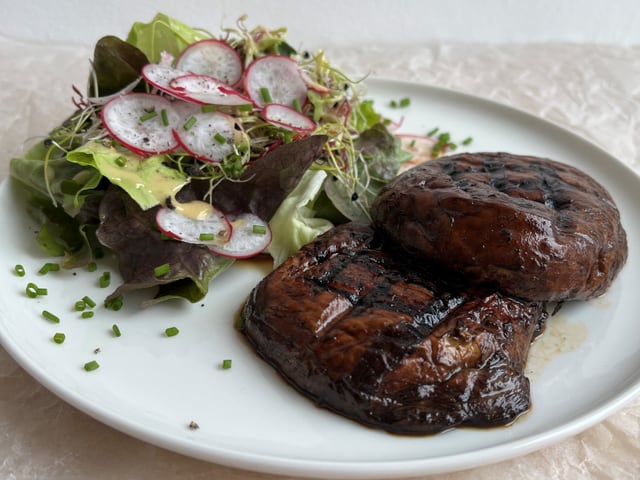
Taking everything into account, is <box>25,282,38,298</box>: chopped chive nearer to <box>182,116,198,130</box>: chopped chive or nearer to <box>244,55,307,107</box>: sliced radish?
<box>182,116,198,130</box>: chopped chive

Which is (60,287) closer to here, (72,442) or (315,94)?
(72,442)

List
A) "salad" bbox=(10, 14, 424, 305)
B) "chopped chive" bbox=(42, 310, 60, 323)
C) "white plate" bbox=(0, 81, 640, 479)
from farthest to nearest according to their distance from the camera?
1. "salad" bbox=(10, 14, 424, 305)
2. "chopped chive" bbox=(42, 310, 60, 323)
3. "white plate" bbox=(0, 81, 640, 479)

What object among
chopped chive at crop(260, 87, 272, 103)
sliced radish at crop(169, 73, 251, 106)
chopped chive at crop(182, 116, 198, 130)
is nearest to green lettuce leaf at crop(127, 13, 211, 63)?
sliced radish at crop(169, 73, 251, 106)

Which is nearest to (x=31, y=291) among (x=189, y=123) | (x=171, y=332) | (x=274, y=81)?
(x=171, y=332)

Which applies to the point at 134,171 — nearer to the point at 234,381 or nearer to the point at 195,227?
the point at 195,227

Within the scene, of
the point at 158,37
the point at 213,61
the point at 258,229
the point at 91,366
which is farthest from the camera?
the point at 158,37

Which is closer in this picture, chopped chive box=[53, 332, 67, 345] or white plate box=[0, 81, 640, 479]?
white plate box=[0, 81, 640, 479]

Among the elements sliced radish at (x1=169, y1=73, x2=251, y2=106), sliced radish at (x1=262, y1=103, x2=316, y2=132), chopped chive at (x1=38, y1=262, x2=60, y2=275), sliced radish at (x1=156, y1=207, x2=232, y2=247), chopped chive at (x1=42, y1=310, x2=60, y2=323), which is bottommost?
chopped chive at (x1=38, y1=262, x2=60, y2=275)
